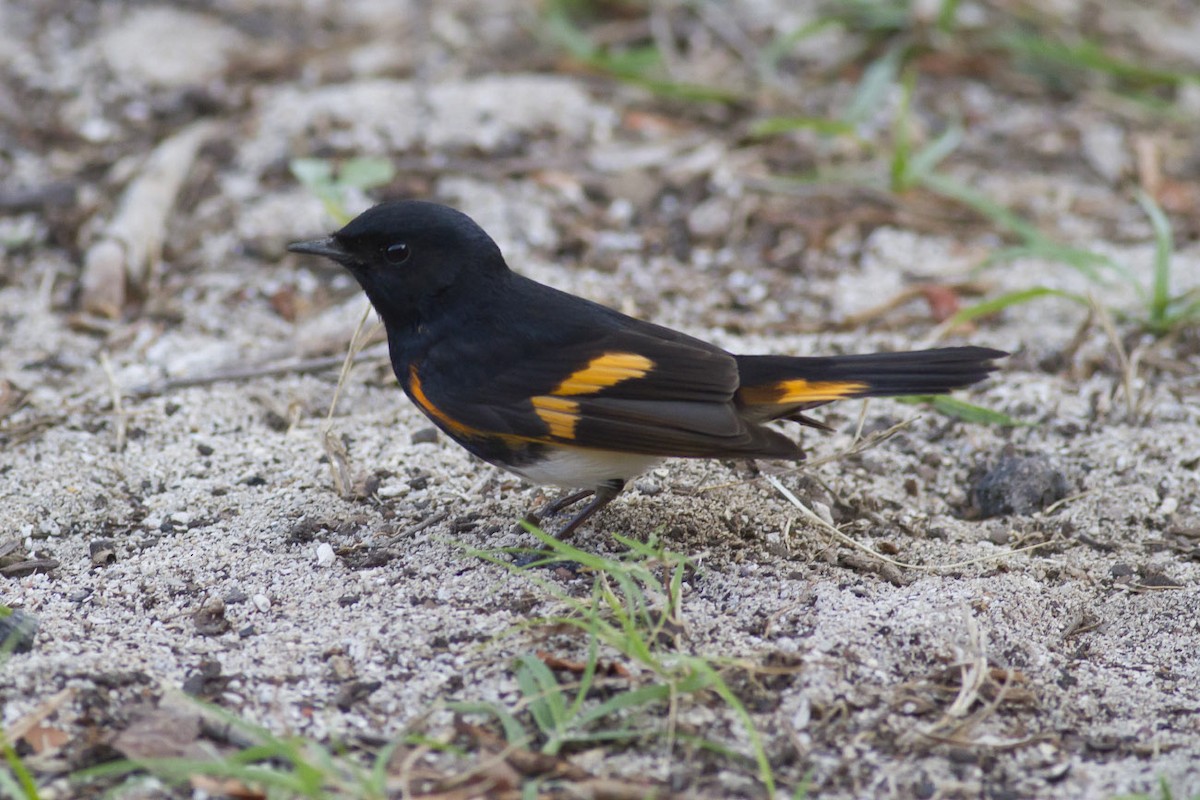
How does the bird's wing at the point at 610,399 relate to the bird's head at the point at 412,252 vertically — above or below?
below

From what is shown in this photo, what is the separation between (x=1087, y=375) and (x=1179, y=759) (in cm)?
232

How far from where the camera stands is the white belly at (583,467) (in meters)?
3.64

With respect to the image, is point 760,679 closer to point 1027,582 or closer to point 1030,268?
point 1027,582

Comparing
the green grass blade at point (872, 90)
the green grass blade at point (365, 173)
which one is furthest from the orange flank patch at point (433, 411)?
the green grass blade at point (872, 90)

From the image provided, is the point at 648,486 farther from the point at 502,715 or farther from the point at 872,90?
the point at 872,90

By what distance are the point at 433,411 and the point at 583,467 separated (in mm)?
450

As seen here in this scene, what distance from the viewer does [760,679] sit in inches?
121

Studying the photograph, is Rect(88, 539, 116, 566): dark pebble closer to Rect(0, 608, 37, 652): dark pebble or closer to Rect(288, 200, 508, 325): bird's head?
Rect(0, 608, 37, 652): dark pebble

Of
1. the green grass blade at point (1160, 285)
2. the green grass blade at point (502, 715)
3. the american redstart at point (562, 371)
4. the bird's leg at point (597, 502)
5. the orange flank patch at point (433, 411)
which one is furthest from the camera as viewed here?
the green grass blade at point (1160, 285)

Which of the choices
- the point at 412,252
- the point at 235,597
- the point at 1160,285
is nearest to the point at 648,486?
the point at 412,252

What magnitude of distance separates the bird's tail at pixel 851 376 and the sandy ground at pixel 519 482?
0.40m

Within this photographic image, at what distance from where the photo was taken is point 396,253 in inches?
153

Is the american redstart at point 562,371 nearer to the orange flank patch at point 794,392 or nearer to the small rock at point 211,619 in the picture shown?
the orange flank patch at point 794,392

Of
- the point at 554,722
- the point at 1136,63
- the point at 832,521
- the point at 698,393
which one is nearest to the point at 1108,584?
the point at 832,521
